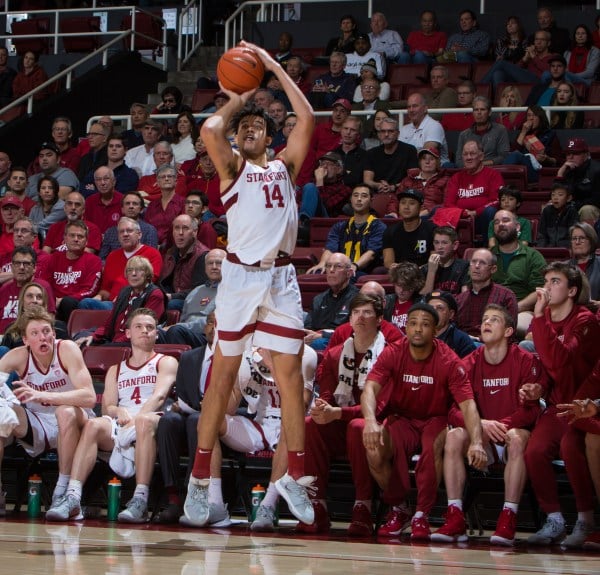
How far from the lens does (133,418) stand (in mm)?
6762

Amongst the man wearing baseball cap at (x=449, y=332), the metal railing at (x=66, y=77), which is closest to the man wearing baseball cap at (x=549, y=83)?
the man wearing baseball cap at (x=449, y=332)

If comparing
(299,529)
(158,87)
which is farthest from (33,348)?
(158,87)

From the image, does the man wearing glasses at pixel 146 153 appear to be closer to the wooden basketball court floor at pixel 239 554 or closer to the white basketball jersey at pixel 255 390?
the white basketball jersey at pixel 255 390

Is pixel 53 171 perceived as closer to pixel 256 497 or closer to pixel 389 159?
pixel 389 159

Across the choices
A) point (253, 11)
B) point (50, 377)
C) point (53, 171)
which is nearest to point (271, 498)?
point (50, 377)

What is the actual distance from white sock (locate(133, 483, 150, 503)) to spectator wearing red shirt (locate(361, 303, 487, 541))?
4.29 ft

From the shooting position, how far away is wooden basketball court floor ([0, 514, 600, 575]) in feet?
14.5

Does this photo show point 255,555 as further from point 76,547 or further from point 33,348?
point 33,348

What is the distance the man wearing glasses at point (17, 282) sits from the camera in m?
8.91

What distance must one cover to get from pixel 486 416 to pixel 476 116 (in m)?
4.82

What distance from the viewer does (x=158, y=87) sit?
46.6ft

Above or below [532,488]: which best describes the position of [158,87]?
above

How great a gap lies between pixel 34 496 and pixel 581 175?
534 cm

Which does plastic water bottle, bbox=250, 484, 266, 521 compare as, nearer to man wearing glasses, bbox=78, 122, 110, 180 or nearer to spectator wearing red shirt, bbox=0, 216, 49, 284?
spectator wearing red shirt, bbox=0, 216, 49, 284
